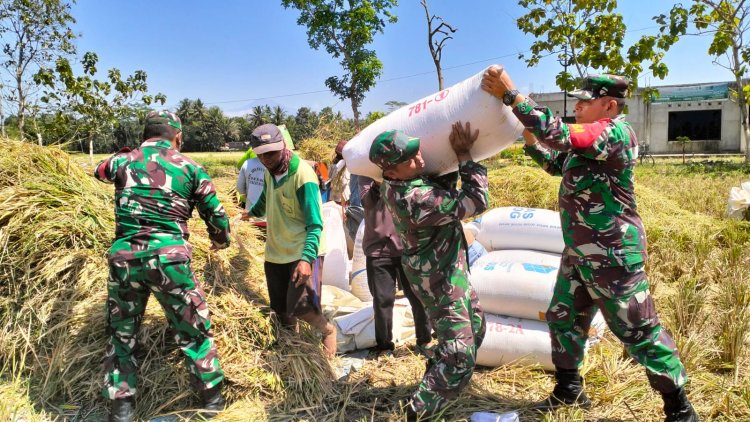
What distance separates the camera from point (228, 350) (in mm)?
2992

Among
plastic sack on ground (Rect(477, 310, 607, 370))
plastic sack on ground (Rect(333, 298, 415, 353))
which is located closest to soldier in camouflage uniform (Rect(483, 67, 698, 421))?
plastic sack on ground (Rect(477, 310, 607, 370))

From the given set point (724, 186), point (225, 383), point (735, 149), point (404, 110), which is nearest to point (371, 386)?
point (225, 383)

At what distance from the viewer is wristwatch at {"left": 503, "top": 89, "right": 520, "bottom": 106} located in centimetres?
206

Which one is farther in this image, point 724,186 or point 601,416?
point 724,186

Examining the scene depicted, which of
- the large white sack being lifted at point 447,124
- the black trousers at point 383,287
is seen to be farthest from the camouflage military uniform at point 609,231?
the black trousers at point 383,287

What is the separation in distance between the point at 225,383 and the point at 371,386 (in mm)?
861

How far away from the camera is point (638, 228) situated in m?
2.27

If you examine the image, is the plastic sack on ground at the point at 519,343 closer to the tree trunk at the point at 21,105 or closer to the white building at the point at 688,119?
the tree trunk at the point at 21,105

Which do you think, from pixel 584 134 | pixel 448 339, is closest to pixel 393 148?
pixel 584 134

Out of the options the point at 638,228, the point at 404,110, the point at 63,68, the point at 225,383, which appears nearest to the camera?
the point at 638,228

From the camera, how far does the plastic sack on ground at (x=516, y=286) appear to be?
3.07 metres

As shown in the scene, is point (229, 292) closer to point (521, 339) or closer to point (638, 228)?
point (521, 339)

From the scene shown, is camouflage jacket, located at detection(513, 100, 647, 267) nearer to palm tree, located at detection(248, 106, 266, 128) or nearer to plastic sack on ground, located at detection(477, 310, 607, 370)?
plastic sack on ground, located at detection(477, 310, 607, 370)

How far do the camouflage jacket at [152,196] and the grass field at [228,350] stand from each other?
68cm
